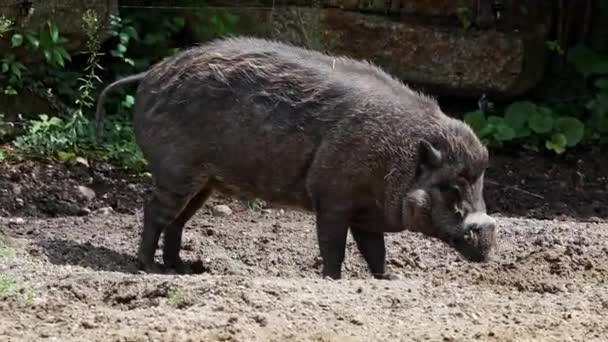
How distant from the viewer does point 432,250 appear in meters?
8.72

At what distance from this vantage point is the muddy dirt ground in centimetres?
587

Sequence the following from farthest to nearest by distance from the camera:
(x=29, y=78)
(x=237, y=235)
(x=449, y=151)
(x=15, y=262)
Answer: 1. (x=29, y=78)
2. (x=237, y=235)
3. (x=449, y=151)
4. (x=15, y=262)

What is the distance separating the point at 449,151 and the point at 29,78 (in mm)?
4226

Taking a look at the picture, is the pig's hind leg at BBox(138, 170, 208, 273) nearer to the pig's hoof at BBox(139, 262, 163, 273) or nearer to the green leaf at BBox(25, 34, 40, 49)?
the pig's hoof at BBox(139, 262, 163, 273)

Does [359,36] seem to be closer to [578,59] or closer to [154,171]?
[578,59]

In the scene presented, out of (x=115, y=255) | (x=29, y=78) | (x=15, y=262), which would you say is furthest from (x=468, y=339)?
(x=29, y=78)

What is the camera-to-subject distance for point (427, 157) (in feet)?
24.9

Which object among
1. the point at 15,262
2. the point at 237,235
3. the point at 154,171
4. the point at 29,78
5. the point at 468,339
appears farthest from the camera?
the point at 29,78

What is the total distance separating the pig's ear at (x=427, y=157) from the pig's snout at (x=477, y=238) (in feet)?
1.13

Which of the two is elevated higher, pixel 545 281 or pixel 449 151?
pixel 449 151

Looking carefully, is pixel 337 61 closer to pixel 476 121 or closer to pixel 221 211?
pixel 221 211

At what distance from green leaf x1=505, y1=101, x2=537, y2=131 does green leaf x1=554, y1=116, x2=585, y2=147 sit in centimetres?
25

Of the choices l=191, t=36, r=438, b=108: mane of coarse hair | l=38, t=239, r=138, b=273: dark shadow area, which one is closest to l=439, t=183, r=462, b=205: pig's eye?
l=191, t=36, r=438, b=108: mane of coarse hair

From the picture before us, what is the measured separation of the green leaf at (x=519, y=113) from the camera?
11.2 meters
